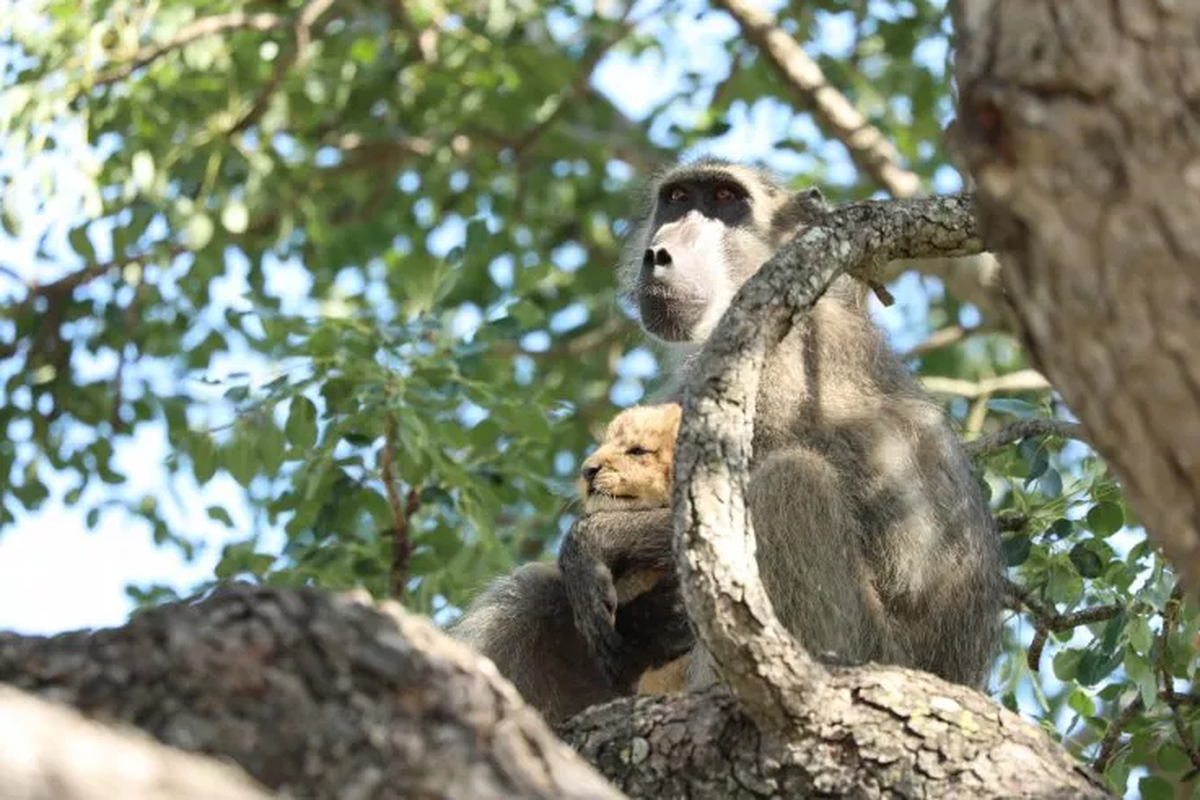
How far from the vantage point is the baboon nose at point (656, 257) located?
25.0ft

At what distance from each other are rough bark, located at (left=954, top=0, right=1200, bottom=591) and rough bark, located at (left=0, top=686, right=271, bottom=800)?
4.99 ft

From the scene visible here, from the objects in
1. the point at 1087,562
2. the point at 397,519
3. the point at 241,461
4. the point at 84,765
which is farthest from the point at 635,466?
the point at 84,765

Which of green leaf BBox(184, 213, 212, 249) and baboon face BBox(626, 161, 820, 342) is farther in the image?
green leaf BBox(184, 213, 212, 249)

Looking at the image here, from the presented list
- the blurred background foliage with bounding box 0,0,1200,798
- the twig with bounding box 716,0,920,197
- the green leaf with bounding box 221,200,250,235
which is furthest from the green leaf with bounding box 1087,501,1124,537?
the green leaf with bounding box 221,200,250,235

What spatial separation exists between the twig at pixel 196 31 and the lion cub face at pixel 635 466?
447cm

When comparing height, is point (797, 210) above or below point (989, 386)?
above

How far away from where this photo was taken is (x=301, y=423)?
680 cm

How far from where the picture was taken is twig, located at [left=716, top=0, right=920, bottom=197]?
10141 mm

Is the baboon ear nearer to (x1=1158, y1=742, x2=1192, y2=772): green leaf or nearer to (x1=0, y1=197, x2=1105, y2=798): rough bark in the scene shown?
(x1=0, y1=197, x2=1105, y2=798): rough bark

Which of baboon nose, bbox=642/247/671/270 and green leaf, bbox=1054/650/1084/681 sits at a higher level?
baboon nose, bbox=642/247/671/270

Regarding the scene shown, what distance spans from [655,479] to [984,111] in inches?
147

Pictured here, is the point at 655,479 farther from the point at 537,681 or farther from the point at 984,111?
the point at 984,111

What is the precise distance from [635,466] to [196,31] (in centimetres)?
485

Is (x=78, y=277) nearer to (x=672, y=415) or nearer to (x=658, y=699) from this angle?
(x=672, y=415)
